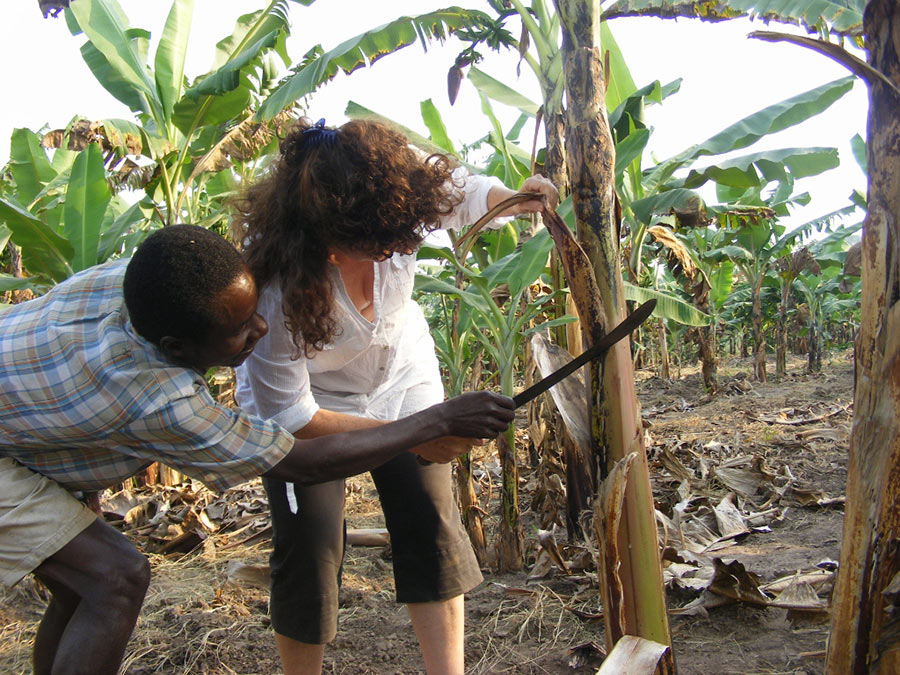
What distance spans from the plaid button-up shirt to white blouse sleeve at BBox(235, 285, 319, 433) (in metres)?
0.21

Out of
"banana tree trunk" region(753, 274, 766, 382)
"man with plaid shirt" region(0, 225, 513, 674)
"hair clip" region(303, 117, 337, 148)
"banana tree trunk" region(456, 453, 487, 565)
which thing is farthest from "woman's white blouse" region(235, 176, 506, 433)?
"banana tree trunk" region(753, 274, 766, 382)

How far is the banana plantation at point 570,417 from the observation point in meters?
1.19

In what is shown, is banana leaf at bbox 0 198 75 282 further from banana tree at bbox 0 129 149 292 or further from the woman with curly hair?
the woman with curly hair

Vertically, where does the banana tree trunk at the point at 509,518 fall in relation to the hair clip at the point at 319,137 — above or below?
below

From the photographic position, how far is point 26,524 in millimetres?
1527

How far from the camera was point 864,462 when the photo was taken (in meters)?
1.15

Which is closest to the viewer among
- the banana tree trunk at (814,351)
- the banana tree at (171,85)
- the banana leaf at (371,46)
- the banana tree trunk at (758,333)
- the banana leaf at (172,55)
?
the banana leaf at (371,46)

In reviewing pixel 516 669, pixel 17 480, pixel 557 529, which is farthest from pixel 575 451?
pixel 17 480

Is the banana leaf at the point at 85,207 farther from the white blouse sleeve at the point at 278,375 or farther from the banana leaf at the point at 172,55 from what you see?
the white blouse sleeve at the point at 278,375

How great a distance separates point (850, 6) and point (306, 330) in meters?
3.26

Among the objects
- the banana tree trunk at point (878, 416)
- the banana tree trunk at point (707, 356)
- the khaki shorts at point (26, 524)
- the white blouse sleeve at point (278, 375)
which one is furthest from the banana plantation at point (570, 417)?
the banana tree trunk at point (707, 356)

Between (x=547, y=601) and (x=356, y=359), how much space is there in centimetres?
145

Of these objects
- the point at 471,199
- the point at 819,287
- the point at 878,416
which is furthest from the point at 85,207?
the point at 819,287

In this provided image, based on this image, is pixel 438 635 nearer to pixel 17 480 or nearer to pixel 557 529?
pixel 17 480
